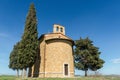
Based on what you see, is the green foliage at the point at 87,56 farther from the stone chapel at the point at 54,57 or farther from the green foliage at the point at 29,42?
the green foliage at the point at 29,42

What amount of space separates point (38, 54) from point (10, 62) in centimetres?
1963

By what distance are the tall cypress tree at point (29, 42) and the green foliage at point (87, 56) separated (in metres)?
14.6

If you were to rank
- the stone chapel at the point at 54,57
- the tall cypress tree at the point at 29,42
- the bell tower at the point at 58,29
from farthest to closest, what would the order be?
the bell tower at the point at 58,29 < the stone chapel at the point at 54,57 < the tall cypress tree at the point at 29,42

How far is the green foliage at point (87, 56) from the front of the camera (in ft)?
124

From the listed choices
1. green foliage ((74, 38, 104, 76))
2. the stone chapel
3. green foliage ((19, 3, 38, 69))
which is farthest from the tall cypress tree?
Result: green foliage ((74, 38, 104, 76))

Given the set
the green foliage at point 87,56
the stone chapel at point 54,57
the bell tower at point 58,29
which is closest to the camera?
the stone chapel at point 54,57

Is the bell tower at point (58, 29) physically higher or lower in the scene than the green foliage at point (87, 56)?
higher

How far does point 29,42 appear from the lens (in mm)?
27453

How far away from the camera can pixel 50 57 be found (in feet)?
95.0

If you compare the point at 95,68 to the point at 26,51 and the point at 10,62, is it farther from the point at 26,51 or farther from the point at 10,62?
the point at 10,62

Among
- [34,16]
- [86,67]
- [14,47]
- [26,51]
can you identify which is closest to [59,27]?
[34,16]

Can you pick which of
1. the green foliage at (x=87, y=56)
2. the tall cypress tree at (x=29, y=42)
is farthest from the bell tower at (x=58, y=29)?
the green foliage at (x=87, y=56)

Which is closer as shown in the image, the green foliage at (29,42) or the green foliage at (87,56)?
the green foliage at (29,42)

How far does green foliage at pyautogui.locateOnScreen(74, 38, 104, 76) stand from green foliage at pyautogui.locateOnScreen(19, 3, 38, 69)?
48.0ft
